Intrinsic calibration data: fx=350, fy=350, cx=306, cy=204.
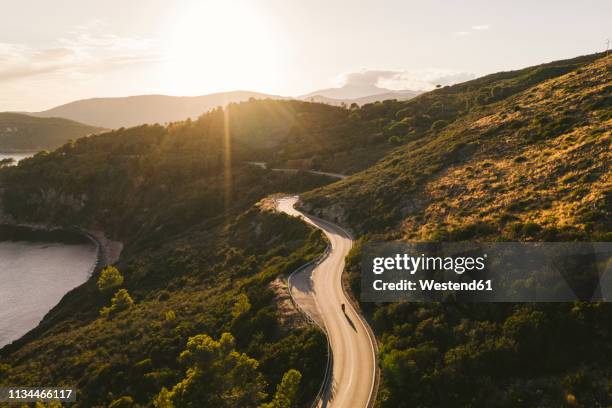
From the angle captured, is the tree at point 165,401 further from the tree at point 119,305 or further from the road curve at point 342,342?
the tree at point 119,305

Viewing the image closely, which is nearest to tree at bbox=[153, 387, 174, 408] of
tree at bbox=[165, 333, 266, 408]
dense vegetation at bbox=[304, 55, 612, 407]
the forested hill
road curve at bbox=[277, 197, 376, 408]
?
tree at bbox=[165, 333, 266, 408]

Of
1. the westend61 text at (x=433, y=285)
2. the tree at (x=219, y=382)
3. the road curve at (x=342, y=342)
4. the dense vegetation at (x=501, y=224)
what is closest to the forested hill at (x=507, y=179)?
the dense vegetation at (x=501, y=224)

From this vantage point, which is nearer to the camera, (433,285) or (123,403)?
(123,403)

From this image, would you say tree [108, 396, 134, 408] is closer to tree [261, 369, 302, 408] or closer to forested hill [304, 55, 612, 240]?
tree [261, 369, 302, 408]

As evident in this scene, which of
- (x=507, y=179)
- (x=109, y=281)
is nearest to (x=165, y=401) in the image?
(x=507, y=179)

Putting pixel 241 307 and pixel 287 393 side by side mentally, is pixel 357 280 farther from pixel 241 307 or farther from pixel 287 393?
pixel 287 393

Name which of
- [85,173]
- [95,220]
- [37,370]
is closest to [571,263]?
[37,370]
